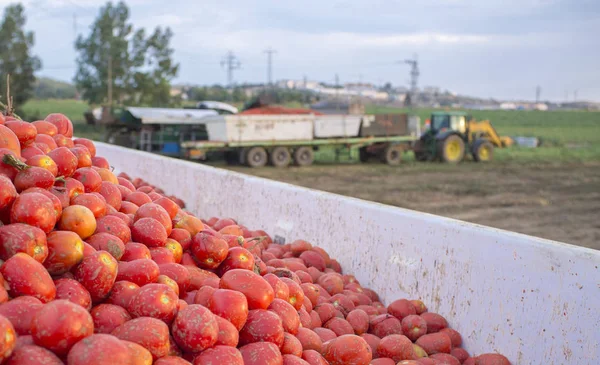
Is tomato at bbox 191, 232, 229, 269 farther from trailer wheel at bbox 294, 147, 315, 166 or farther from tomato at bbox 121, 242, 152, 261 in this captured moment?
trailer wheel at bbox 294, 147, 315, 166

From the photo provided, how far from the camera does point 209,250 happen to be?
303 centimetres

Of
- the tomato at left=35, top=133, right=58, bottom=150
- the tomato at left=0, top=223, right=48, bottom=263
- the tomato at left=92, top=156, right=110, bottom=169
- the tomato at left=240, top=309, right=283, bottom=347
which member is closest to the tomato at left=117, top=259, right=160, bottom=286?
the tomato at left=0, top=223, right=48, bottom=263

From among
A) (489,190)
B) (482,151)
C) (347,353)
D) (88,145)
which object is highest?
(88,145)

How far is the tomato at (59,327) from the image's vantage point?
1981 millimetres

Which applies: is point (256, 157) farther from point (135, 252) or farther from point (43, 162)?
point (135, 252)

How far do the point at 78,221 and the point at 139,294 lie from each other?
0.56 meters

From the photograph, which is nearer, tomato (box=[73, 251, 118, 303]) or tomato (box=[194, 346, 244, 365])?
tomato (box=[194, 346, 244, 365])

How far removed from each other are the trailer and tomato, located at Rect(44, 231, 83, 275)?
52.7 feet

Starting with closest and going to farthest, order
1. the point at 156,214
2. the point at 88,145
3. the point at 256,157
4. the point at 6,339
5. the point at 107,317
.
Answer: the point at 6,339 < the point at 107,317 < the point at 156,214 < the point at 88,145 < the point at 256,157

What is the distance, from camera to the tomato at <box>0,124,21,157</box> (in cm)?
299

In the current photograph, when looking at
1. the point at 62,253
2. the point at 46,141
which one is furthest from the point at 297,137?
the point at 62,253

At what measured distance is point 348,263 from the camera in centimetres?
486

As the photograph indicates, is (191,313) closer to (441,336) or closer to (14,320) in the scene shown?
(14,320)

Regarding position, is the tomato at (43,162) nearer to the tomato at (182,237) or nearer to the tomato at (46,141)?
the tomato at (46,141)
